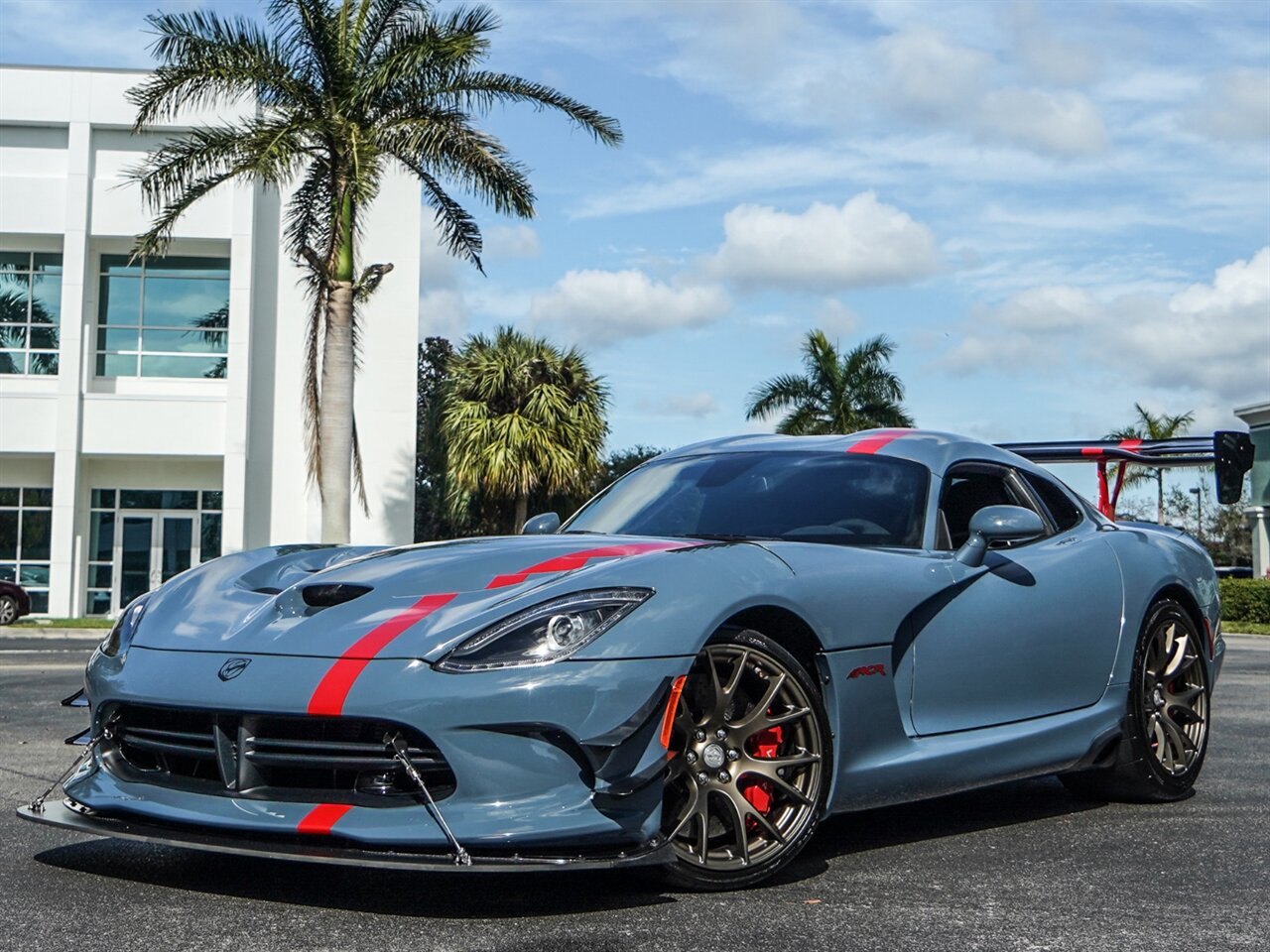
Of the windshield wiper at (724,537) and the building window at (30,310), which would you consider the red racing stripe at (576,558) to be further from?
the building window at (30,310)

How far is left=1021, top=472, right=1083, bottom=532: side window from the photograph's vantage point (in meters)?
5.98

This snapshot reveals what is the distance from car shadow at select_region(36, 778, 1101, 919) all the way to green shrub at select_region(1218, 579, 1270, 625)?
25.7 meters

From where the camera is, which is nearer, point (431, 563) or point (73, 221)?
point (431, 563)

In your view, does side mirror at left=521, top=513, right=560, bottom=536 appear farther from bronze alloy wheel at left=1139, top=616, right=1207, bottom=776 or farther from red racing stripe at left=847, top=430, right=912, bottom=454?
bronze alloy wheel at left=1139, top=616, right=1207, bottom=776

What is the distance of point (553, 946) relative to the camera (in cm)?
356

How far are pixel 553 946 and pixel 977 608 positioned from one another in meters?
2.12

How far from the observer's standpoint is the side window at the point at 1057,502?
19.6 feet

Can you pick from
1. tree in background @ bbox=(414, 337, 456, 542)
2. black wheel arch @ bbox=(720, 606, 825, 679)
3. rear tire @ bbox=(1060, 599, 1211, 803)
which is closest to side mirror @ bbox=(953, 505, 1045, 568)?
black wheel arch @ bbox=(720, 606, 825, 679)

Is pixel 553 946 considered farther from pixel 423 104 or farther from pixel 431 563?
pixel 423 104

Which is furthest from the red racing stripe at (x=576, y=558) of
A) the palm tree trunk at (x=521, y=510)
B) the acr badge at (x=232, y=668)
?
the palm tree trunk at (x=521, y=510)

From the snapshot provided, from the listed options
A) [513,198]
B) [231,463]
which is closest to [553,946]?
[513,198]

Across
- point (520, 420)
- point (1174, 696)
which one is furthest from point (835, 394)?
point (1174, 696)

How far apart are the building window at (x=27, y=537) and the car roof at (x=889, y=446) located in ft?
89.5

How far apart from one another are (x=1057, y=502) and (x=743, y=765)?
2.37 m
